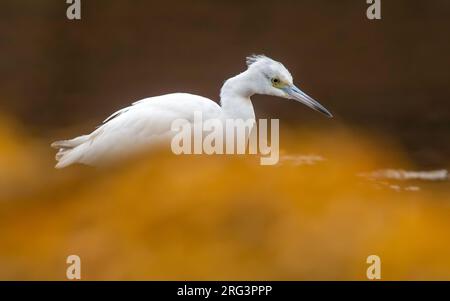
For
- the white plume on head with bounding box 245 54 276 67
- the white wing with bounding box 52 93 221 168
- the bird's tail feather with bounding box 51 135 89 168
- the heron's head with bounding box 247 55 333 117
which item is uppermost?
the white plume on head with bounding box 245 54 276 67

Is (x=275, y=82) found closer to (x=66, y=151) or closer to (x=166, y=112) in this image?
(x=166, y=112)

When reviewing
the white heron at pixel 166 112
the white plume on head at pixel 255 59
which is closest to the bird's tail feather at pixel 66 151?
the white heron at pixel 166 112

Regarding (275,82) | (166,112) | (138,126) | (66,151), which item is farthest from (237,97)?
(66,151)

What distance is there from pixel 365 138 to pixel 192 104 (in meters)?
0.69

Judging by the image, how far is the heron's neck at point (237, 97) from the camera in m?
3.12

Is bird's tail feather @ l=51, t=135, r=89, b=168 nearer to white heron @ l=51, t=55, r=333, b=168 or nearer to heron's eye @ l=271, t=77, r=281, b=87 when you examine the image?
white heron @ l=51, t=55, r=333, b=168

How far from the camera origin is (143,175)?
10.2 ft

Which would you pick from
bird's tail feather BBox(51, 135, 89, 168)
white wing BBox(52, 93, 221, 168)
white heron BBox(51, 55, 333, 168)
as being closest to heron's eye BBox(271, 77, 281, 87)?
white heron BBox(51, 55, 333, 168)

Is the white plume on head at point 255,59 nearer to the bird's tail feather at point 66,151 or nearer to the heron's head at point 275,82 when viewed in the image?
the heron's head at point 275,82

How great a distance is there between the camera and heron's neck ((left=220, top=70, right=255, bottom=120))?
3.12 meters

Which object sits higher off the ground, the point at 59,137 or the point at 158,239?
the point at 59,137

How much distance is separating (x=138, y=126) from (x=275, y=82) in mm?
563
